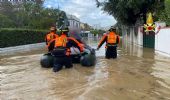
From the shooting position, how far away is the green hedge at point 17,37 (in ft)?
105

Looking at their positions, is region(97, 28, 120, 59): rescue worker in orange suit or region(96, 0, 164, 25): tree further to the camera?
region(96, 0, 164, 25): tree

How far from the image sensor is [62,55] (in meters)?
13.0

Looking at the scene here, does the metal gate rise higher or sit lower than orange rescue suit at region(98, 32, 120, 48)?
lower

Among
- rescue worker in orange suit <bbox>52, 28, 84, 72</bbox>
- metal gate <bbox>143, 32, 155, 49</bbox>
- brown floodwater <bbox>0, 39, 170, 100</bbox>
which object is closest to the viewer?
brown floodwater <bbox>0, 39, 170, 100</bbox>

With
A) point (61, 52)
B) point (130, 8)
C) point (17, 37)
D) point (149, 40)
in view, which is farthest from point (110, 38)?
point (17, 37)

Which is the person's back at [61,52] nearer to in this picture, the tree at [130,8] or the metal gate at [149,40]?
the metal gate at [149,40]

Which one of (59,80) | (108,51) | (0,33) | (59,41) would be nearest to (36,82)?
(59,80)

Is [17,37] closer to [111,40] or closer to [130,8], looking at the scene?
[130,8]

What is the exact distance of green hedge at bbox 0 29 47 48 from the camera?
3188 cm

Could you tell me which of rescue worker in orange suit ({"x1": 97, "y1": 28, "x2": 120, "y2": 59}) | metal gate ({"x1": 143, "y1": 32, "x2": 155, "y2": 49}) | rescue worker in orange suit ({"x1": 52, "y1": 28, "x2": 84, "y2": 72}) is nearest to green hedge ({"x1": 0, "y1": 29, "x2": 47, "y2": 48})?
metal gate ({"x1": 143, "y1": 32, "x2": 155, "y2": 49})

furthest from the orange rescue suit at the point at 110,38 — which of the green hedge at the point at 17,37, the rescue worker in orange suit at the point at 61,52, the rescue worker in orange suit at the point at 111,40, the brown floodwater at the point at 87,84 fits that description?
the green hedge at the point at 17,37

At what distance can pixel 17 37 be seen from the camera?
3534 cm

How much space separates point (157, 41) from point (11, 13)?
41.5m

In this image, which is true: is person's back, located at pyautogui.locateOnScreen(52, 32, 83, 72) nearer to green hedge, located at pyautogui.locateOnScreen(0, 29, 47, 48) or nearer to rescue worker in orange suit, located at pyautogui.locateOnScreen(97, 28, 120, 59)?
rescue worker in orange suit, located at pyautogui.locateOnScreen(97, 28, 120, 59)
